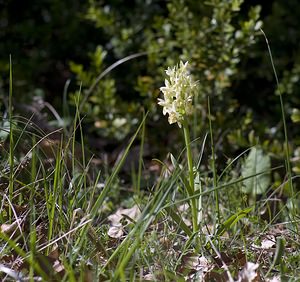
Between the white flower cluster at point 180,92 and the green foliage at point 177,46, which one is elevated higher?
the white flower cluster at point 180,92

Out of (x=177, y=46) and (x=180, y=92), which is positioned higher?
(x=180, y=92)

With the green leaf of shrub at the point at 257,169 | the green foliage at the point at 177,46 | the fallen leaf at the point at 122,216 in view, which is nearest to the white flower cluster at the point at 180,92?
the fallen leaf at the point at 122,216

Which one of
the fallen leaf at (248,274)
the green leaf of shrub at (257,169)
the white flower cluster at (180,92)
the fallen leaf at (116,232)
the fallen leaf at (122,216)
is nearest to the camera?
the fallen leaf at (248,274)

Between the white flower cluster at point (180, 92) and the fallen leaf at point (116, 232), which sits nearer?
the white flower cluster at point (180, 92)

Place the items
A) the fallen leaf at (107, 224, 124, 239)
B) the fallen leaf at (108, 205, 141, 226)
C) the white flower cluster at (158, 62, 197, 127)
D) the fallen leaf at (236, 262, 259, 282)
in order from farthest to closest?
the fallen leaf at (108, 205, 141, 226) → the fallen leaf at (107, 224, 124, 239) → the white flower cluster at (158, 62, 197, 127) → the fallen leaf at (236, 262, 259, 282)

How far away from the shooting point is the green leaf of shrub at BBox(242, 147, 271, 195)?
280 cm

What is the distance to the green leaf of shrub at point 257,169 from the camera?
280cm

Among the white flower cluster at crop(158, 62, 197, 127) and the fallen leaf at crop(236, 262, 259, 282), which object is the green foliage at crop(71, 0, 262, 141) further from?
the fallen leaf at crop(236, 262, 259, 282)

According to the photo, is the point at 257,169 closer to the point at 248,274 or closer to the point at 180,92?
the point at 180,92

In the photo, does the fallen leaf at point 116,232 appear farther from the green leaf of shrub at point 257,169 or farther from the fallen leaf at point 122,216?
the green leaf of shrub at point 257,169

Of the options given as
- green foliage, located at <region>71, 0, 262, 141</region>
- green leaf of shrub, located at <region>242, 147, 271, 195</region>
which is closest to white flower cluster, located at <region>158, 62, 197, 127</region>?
green leaf of shrub, located at <region>242, 147, 271, 195</region>

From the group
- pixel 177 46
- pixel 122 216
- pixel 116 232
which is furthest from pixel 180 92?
pixel 177 46

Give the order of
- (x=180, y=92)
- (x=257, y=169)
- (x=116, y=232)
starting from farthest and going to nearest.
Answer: (x=257, y=169)
(x=116, y=232)
(x=180, y=92)

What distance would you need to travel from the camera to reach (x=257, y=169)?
2.95 metres
